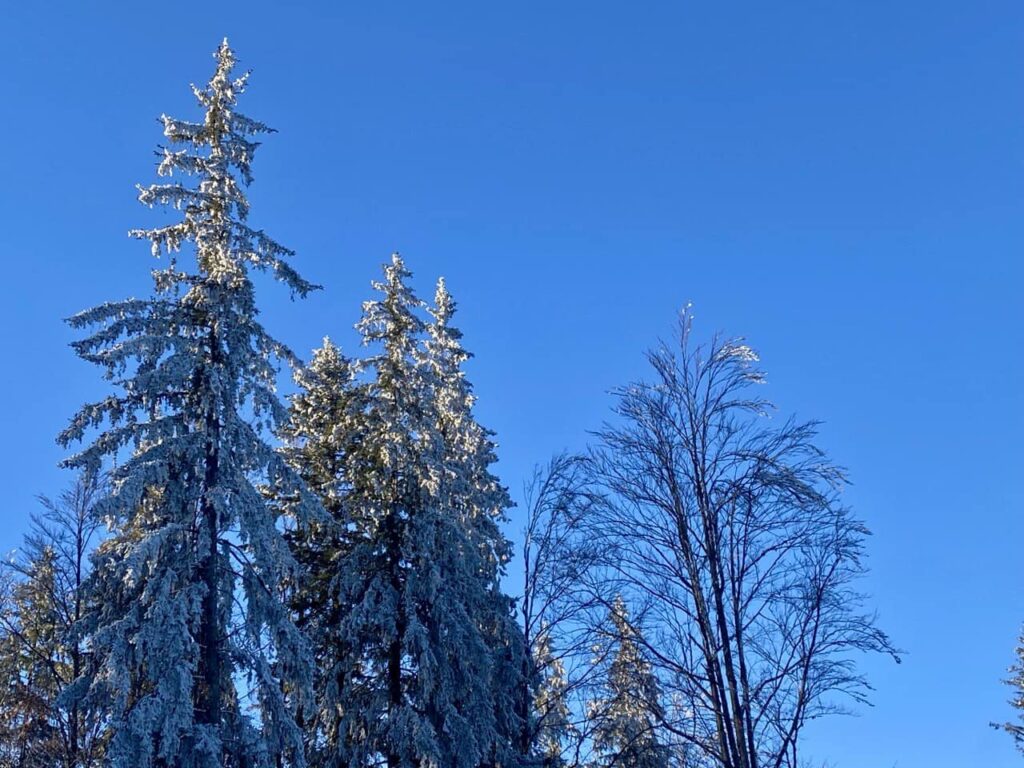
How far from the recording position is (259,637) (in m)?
15.2

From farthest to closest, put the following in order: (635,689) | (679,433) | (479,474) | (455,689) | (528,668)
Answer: (479,474) < (455,689) < (528,668) < (679,433) < (635,689)

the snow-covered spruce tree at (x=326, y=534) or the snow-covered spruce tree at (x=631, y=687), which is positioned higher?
the snow-covered spruce tree at (x=326, y=534)

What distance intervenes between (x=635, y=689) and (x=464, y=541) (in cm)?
1125

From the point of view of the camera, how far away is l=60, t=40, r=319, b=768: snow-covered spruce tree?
45.0 ft

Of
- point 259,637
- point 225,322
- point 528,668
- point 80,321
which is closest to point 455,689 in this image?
point 528,668

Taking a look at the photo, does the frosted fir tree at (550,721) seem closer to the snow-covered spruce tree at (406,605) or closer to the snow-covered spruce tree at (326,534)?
the snow-covered spruce tree at (406,605)

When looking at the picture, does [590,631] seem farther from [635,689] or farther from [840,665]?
[840,665]

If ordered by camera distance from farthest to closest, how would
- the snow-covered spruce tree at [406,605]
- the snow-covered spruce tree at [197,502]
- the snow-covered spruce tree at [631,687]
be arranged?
the snow-covered spruce tree at [406,605]
the snow-covered spruce tree at [197,502]
the snow-covered spruce tree at [631,687]

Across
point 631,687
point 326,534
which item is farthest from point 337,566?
point 631,687

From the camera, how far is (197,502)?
15.4 meters

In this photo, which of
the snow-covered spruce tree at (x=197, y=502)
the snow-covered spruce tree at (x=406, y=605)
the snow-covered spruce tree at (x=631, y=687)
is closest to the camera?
the snow-covered spruce tree at (x=631, y=687)

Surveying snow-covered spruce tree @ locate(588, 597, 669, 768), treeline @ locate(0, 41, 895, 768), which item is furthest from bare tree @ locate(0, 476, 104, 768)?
snow-covered spruce tree @ locate(588, 597, 669, 768)

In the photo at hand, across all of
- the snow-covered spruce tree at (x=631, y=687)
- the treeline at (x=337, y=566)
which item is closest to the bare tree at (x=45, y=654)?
the treeline at (x=337, y=566)

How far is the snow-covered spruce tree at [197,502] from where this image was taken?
1373 centimetres
